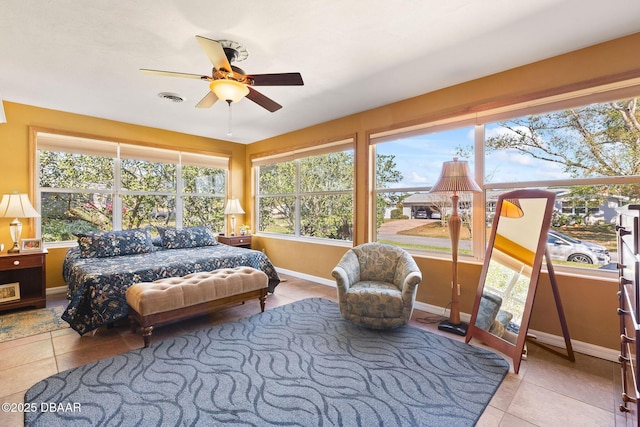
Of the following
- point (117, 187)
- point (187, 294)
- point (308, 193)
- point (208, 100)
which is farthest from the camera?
point (308, 193)

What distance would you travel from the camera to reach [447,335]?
2.90m

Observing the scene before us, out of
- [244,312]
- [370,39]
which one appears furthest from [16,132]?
[370,39]

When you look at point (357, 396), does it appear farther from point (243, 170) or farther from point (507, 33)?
point (243, 170)

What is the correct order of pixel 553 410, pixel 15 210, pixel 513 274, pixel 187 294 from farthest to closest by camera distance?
pixel 15 210 → pixel 187 294 → pixel 513 274 → pixel 553 410

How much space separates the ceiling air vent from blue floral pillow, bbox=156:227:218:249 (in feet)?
6.49

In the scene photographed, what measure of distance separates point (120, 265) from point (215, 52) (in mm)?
2550

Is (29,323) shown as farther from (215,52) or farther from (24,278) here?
(215,52)

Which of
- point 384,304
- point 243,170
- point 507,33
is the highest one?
point 507,33

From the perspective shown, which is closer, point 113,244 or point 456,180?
point 456,180

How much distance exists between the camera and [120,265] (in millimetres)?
3227

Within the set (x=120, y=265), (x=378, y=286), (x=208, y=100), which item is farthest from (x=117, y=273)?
(x=378, y=286)

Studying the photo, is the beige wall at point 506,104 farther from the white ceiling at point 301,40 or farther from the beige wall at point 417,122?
the white ceiling at point 301,40

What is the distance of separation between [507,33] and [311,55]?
164 centimetres

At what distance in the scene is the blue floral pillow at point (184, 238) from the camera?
14.6ft
